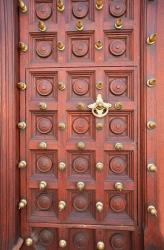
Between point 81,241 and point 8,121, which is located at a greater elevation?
point 8,121

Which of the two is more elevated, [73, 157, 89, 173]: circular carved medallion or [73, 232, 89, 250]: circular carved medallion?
[73, 157, 89, 173]: circular carved medallion

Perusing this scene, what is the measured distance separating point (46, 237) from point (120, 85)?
2.42 ft

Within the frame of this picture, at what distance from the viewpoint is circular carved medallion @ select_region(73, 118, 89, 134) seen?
41.4 inches

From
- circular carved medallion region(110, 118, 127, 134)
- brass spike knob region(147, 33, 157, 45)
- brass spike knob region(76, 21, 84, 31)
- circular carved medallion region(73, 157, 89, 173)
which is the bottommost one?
circular carved medallion region(73, 157, 89, 173)

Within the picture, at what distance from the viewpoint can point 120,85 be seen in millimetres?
1038

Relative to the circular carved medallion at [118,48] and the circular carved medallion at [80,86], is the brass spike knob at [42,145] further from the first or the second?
the circular carved medallion at [118,48]

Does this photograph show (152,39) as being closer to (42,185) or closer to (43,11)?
(43,11)

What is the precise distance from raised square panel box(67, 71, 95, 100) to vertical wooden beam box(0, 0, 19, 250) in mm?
235

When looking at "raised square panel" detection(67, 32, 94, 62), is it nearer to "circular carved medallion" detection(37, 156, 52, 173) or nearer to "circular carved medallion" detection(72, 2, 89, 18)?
"circular carved medallion" detection(72, 2, 89, 18)

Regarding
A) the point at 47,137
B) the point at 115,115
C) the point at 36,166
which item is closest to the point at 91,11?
the point at 115,115

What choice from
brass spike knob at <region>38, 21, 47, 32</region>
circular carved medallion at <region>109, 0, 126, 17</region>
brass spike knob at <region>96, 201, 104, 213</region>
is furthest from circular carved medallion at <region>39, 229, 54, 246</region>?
circular carved medallion at <region>109, 0, 126, 17</region>

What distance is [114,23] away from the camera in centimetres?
102

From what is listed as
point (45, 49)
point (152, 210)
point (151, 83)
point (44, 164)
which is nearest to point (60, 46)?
point (45, 49)

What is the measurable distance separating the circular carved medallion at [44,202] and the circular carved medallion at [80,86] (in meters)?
0.48
